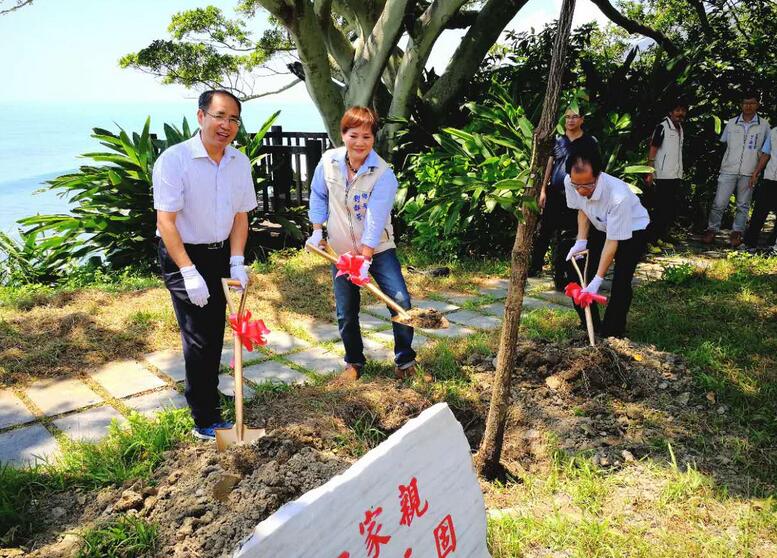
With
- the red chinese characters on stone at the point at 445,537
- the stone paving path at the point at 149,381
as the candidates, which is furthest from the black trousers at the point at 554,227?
the red chinese characters on stone at the point at 445,537

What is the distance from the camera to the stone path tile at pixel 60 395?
330 centimetres

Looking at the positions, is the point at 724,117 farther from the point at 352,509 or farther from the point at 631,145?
the point at 352,509

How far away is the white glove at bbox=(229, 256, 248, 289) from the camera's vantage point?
2.87 metres

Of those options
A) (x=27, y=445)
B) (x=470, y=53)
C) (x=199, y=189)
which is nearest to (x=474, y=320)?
(x=199, y=189)

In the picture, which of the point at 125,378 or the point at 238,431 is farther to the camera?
the point at 125,378

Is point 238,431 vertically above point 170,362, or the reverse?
point 238,431

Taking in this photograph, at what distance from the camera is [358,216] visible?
3334 mm

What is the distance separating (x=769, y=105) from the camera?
786cm

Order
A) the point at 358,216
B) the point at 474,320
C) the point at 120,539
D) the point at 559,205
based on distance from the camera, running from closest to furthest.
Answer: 1. the point at 120,539
2. the point at 358,216
3. the point at 474,320
4. the point at 559,205

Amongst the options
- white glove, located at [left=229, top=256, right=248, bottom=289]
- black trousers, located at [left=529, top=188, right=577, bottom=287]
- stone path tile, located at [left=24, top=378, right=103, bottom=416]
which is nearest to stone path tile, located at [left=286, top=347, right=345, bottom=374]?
white glove, located at [left=229, top=256, right=248, bottom=289]

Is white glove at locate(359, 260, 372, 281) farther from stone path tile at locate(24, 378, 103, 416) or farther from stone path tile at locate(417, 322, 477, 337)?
stone path tile at locate(24, 378, 103, 416)

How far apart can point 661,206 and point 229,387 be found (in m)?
5.26

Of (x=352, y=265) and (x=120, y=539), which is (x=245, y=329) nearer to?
(x=352, y=265)

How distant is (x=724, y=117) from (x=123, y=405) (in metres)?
8.30
